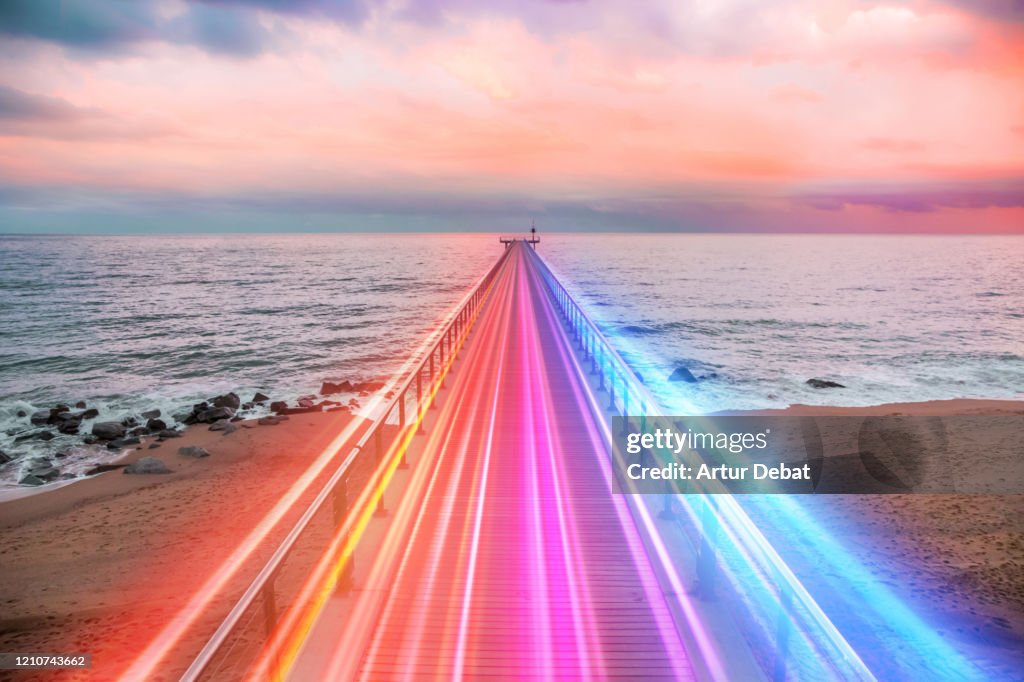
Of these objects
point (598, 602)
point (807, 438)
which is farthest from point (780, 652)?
point (807, 438)

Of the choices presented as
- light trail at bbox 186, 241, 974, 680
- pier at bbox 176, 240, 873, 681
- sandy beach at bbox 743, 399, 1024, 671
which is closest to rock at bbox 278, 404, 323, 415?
pier at bbox 176, 240, 873, 681

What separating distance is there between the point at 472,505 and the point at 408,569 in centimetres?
152

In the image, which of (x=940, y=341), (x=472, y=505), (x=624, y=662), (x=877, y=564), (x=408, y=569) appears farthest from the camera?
(x=940, y=341)

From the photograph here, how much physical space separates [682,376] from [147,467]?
61.3ft

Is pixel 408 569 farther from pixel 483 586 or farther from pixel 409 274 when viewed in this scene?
pixel 409 274

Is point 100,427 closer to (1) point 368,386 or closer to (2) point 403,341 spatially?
(1) point 368,386

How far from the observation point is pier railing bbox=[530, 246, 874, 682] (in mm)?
3322

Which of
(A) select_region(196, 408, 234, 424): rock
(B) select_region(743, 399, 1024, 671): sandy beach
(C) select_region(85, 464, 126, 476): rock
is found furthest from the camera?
(A) select_region(196, 408, 234, 424): rock

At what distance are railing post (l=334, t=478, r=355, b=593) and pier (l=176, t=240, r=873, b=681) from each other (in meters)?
0.01

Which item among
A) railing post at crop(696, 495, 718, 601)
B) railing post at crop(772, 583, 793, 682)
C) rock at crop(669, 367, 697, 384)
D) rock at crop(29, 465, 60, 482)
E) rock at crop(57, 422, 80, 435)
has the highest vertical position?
railing post at crop(772, 583, 793, 682)

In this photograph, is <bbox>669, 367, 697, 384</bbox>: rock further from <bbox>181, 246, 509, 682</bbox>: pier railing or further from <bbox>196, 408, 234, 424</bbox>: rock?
<bbox>196, 408, 234, 424</bbox>: rock

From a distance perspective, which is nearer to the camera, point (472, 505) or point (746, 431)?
point (472, 505)

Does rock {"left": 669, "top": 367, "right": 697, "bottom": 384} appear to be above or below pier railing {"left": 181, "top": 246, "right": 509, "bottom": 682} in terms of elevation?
below

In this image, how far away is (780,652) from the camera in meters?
3.44
